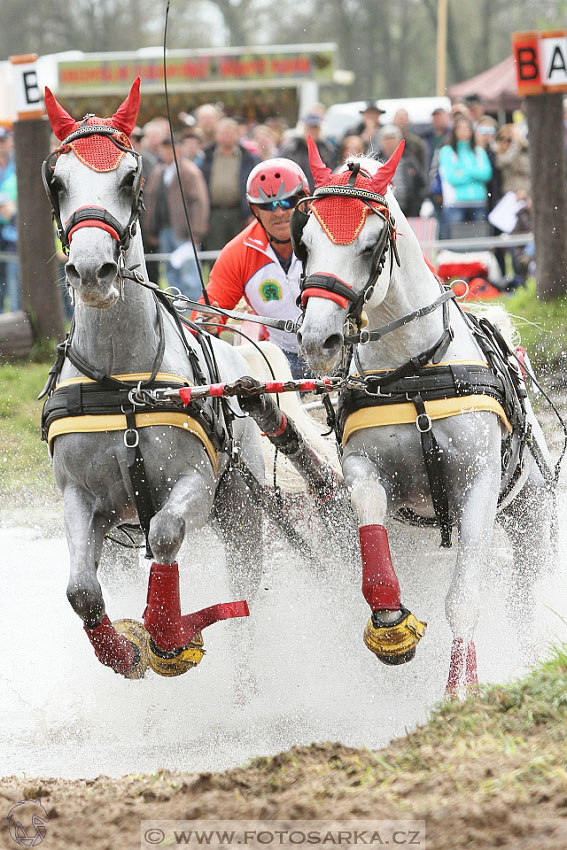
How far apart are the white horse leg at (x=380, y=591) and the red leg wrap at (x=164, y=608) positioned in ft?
2.15

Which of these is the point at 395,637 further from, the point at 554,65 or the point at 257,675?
the point at 554,65

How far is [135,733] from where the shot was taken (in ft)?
15.0

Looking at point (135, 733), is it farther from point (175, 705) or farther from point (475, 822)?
point (475, 822)

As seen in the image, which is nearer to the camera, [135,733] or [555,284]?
[135,733]

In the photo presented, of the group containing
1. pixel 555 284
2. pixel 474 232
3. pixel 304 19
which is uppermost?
pixel 304 19

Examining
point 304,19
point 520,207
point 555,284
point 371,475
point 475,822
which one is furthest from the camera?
point 304,19

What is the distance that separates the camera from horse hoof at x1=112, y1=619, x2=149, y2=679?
166 inches

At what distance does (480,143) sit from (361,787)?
34.7ft

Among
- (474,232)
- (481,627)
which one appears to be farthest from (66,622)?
(474,232)

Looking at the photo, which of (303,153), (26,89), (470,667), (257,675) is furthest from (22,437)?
(303,153)

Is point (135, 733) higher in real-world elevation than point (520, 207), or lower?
lower

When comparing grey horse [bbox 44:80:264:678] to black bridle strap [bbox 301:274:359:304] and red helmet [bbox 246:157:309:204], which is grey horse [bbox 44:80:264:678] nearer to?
black bridle strap [bbox 301:274:359:304]

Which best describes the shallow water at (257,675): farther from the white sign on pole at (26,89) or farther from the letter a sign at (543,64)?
the white sign on pole at (26,89)

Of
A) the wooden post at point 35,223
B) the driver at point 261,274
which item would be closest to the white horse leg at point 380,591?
the driver at point 261,274
